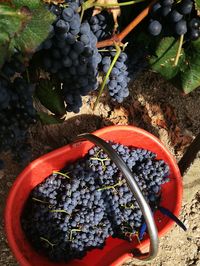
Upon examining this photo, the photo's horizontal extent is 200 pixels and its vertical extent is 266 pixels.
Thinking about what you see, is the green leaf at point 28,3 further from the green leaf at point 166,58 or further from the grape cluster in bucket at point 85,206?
the grape cluster in bucket at point 85,206

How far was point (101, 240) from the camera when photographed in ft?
5.67

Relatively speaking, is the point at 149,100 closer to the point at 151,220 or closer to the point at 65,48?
the point at 151,220

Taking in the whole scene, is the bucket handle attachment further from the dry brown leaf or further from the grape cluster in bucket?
the dry brown leaf

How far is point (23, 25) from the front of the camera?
2.74 ft

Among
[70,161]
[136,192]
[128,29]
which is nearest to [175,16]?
[128,29]

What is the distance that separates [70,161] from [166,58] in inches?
28.7

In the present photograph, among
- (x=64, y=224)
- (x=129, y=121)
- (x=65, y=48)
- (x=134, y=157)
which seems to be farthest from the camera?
(x=129, y=121)

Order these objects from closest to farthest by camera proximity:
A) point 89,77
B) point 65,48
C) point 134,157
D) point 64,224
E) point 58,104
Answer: point 65,48
point 89,77
point 58,104
point 64,224
point 134,157

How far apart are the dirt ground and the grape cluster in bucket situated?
206 mm

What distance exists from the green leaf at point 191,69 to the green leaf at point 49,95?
1.07 feet

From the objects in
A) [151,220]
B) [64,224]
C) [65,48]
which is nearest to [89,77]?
[65,48]

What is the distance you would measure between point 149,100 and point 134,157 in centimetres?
39

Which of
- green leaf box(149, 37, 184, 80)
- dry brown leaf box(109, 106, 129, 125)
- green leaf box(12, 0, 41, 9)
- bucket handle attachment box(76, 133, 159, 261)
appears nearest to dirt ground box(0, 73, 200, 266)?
dry brown leaf box(109, 106, 129, 125)

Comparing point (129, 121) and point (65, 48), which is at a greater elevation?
point (65, 48)
